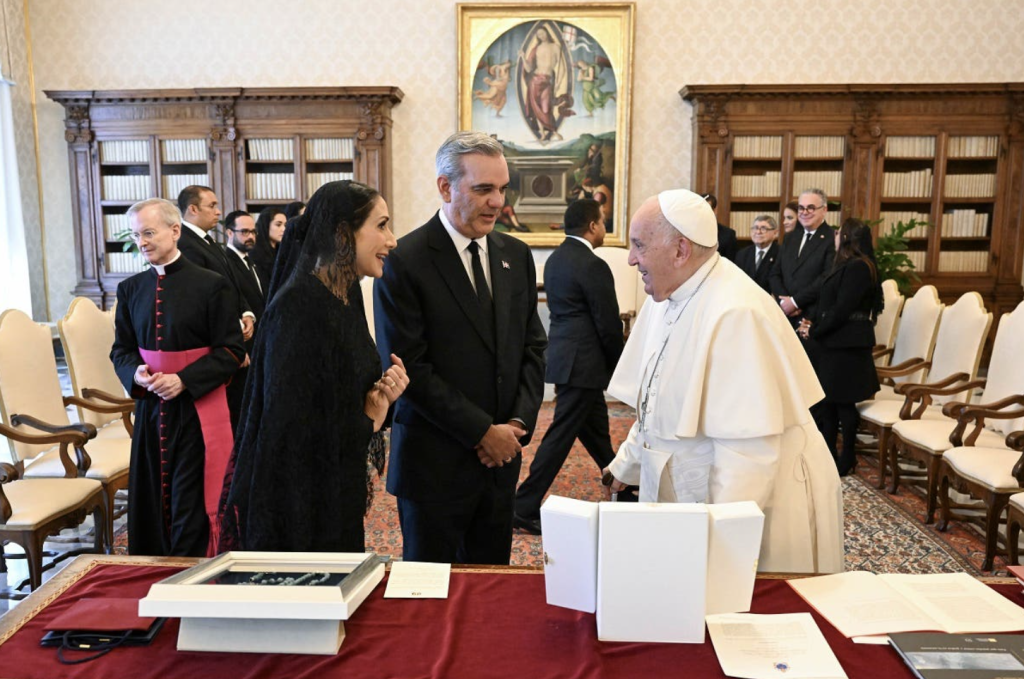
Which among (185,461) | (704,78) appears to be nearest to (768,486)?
(185,461)

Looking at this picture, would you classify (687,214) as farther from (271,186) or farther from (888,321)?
(271,186)

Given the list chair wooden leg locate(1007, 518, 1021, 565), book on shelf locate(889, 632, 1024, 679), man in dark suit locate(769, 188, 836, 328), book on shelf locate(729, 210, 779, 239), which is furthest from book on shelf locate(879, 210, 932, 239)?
book on shelf locate(889, 632, 1024, 679)

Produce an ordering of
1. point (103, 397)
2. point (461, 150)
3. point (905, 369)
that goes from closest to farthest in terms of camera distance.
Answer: point (461, 150) → point (103, 397) → point (905, 369)

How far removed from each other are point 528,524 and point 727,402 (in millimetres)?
2446

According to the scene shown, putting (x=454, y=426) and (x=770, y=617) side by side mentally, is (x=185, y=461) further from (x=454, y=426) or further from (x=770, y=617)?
(x=770, y=617)

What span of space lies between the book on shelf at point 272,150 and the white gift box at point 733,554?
8.15 metres

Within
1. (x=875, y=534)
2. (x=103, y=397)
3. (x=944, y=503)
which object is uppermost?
(x=103, y=397)

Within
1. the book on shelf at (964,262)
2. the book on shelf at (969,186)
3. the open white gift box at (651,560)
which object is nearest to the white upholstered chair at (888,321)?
the book on shelf at (964,262)

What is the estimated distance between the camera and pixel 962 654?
1334mm

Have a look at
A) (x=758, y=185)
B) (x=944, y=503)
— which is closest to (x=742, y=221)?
(x=758, y=185)

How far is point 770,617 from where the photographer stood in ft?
4.89

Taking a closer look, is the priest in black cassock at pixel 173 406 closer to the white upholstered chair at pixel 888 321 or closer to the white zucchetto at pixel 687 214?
the white zucchetto at pixel 687 214

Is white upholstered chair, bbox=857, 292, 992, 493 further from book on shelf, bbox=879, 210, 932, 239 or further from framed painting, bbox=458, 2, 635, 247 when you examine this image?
framed painting, bbox=458, 2, 635, 247

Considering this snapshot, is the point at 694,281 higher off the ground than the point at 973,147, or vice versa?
the point at 973,147
